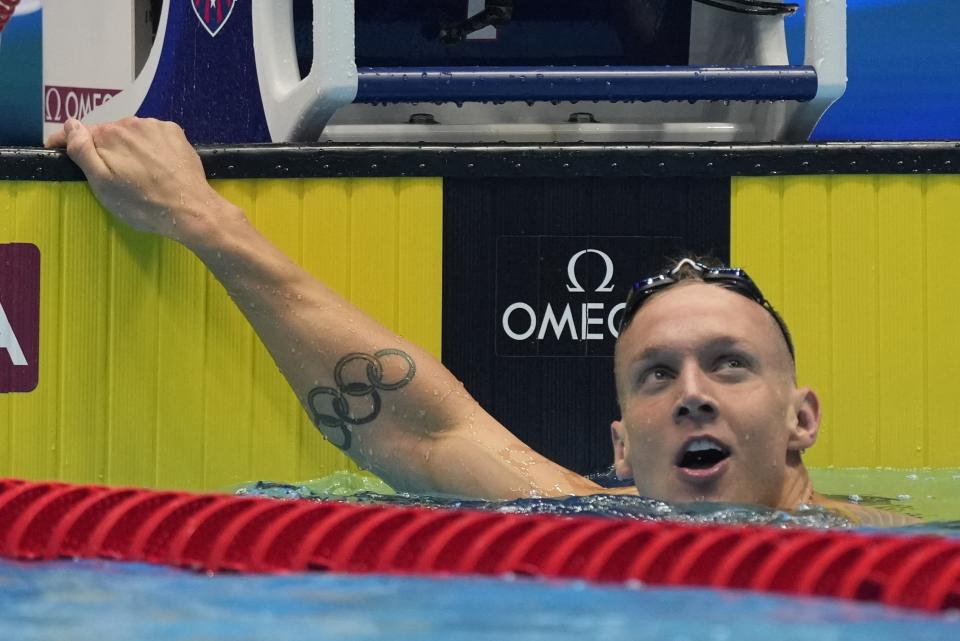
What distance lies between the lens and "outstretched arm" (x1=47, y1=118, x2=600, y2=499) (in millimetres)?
3141

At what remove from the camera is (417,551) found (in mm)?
2369

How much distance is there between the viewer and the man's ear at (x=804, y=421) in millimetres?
2820

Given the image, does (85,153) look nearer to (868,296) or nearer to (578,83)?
(578,83)

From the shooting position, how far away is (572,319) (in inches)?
138

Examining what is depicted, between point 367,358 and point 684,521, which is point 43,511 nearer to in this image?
point 367,358

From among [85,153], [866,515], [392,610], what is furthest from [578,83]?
[392,610]

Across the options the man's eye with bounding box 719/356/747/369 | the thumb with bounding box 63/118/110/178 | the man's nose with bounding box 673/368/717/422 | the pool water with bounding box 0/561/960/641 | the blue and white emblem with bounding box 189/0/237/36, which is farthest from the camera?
the blue and white emblem with bounding box 189/0/237/36

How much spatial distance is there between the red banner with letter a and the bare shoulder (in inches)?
71.9

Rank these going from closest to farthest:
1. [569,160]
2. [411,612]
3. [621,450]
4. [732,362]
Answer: [411,612] < [732,362] < [621,450] < [569,160]

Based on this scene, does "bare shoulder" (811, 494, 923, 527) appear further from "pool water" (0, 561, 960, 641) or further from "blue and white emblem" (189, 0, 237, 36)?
"blue and white emblem" (189, 0, 237, 36)

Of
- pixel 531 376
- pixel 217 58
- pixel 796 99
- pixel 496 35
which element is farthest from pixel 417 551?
pixel 496 35

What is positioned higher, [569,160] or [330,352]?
[569,160]

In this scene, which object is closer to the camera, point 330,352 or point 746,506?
point 746,506

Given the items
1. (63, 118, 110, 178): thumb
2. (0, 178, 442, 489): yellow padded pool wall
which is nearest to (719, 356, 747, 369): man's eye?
(0, 178, 442, 489): yellow padded pool wall
